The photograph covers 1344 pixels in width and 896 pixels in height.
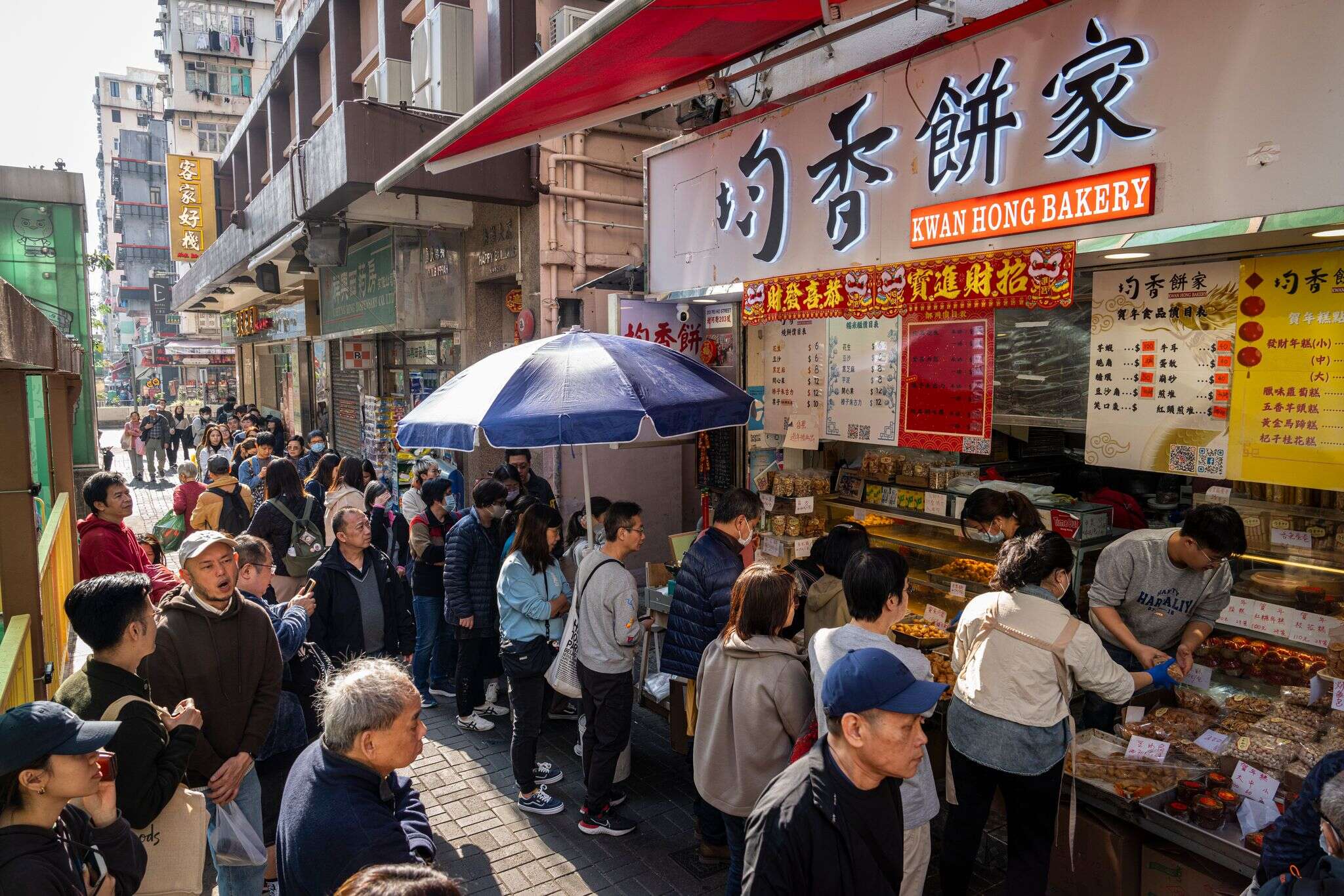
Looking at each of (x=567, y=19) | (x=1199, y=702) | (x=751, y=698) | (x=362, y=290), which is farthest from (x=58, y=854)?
(x=362, y=290)

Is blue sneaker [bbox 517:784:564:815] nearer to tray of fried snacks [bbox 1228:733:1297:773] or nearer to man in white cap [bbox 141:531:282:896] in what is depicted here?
man in white cap [bbox 141:531:282:896]

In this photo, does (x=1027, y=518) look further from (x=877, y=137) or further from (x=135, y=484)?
(x=135, y=484)

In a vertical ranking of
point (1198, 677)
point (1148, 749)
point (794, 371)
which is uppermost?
point (794, 371)

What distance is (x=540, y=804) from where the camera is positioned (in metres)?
5.15

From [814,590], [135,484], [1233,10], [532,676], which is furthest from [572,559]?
→ [135,484]

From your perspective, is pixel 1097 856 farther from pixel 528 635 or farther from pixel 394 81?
pixel 394 81

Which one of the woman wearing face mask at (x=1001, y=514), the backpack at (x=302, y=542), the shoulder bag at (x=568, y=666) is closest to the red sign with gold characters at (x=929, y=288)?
the woman wearing face mask at (x=1001, y=514)

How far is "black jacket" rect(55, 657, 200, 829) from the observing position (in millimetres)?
2895

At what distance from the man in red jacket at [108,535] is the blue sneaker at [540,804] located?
9.62 ft

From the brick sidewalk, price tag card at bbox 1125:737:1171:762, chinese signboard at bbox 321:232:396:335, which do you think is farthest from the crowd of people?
chinese signboard at bbox 321:232:396:335

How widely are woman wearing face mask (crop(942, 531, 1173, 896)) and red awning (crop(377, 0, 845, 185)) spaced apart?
3.00 metres

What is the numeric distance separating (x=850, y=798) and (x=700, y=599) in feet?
7.54

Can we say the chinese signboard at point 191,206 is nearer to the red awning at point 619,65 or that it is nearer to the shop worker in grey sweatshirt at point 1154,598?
the red awning at point 619,65

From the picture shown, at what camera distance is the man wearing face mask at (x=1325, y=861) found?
7.25ft
